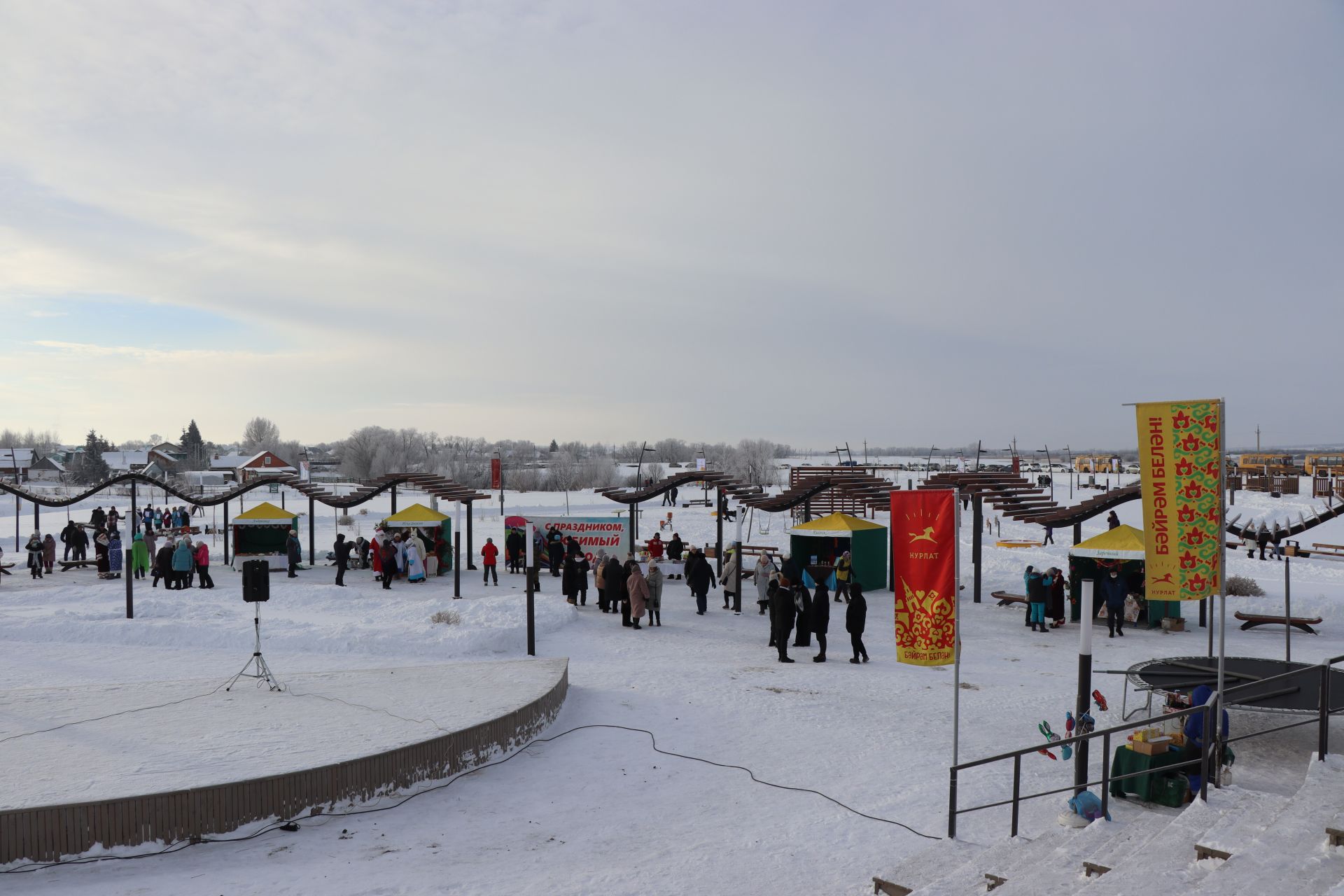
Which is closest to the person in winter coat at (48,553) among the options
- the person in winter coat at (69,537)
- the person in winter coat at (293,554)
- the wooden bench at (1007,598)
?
the person in winter coat at (69,537)

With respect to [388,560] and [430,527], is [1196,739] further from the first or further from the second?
[430,527]

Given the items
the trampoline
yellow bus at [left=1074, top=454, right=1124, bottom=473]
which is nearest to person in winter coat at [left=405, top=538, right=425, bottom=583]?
the trampoline

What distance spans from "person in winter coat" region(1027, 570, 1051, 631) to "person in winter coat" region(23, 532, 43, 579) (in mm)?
24447

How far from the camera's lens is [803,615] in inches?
582

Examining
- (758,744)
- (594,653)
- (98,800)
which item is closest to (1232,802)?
(758,744)

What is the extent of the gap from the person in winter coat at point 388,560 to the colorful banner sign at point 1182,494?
691 inches

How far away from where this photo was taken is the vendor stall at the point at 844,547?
21703mm

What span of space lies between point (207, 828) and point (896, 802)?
5.89 metres

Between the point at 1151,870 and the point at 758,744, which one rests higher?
the point at 1151,870

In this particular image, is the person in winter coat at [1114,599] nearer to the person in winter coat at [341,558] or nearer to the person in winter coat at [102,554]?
the person in winter coat at [341,558]

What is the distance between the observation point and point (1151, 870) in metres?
5.37

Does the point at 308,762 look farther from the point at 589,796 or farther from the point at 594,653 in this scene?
the point at 594,653

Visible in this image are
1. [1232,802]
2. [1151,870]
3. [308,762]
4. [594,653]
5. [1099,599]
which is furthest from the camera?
[1099,599]

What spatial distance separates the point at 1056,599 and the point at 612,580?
29.3 feet
